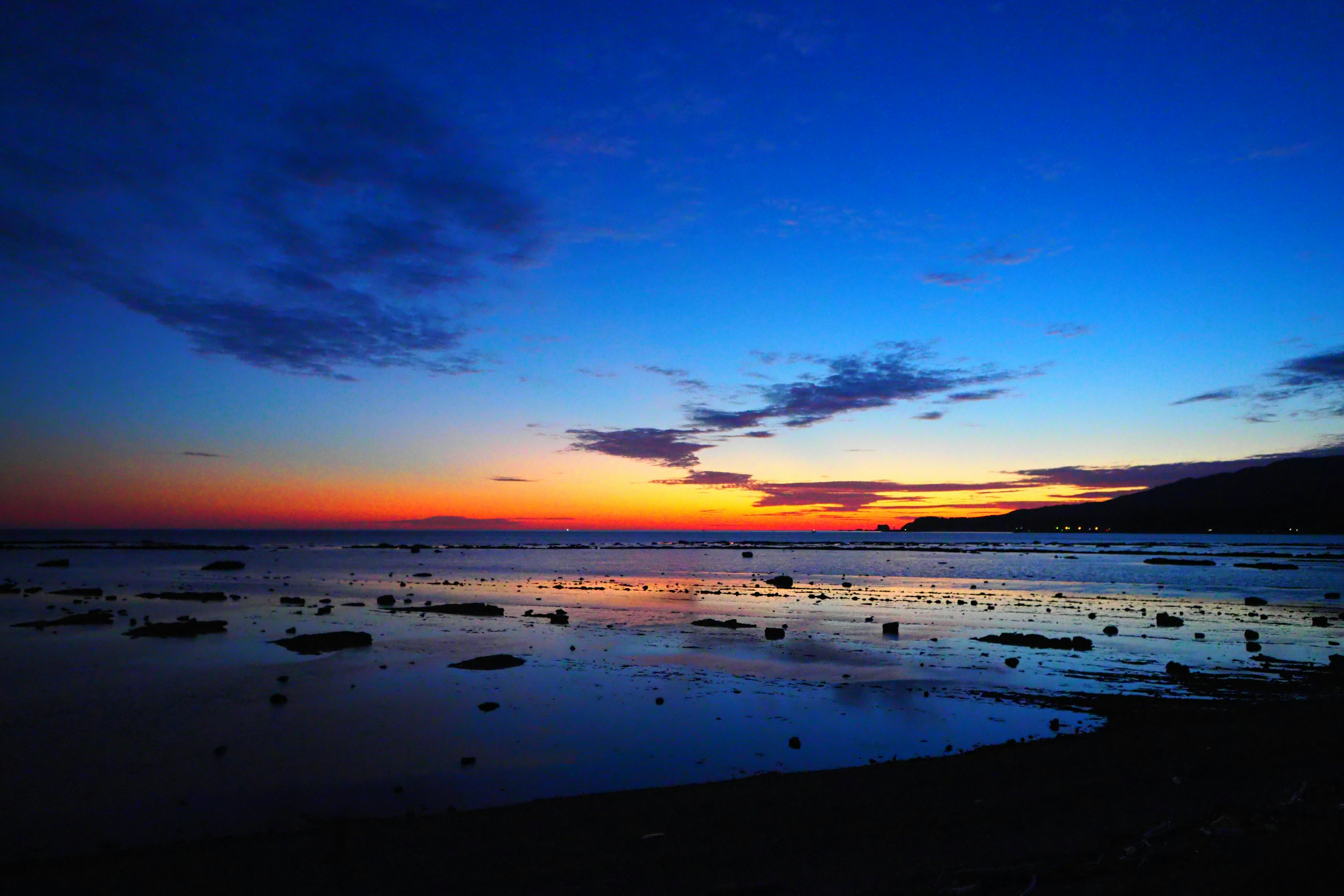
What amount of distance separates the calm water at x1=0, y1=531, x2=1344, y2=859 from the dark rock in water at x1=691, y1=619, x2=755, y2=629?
2.58 feet

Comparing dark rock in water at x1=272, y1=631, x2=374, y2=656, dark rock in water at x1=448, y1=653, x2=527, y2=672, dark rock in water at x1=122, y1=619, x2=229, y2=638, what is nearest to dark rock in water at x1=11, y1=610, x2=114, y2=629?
dark rock in water at x1=122, y1=619, x2=229, y2=638

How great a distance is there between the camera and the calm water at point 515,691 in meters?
15.4

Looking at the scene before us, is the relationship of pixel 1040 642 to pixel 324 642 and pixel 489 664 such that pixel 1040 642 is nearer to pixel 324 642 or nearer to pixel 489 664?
pixel 489 664

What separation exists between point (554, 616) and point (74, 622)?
25.8 metres

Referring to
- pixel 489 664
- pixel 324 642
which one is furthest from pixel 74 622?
pixel 489 664

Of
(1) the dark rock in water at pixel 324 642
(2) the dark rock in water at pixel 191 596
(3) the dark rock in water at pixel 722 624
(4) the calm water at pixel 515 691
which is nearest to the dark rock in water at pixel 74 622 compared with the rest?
(4) the calm water at pixel 515 691

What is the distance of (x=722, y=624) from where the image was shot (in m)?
41.1

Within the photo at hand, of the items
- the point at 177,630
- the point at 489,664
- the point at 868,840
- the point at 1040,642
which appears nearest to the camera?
the point at 868,840

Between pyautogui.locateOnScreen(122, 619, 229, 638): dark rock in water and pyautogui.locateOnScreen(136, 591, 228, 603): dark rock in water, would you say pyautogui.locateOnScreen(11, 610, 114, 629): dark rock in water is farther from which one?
pyautogui.locateOnScreen(136, 591, 228, 603): dark rock in water

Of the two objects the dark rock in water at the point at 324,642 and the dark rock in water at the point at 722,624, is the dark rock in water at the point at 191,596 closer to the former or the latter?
the dark rock in water at the point at 324,642

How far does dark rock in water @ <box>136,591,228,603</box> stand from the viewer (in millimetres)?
50875

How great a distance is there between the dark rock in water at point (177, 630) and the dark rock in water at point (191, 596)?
13.5 metres

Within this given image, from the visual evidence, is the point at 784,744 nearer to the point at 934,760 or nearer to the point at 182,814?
the point at 934,760

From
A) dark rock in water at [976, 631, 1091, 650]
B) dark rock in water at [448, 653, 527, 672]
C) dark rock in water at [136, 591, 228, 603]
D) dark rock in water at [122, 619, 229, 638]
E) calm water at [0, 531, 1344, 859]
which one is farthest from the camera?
dark rock in water at [136, 591, 228, 603]
